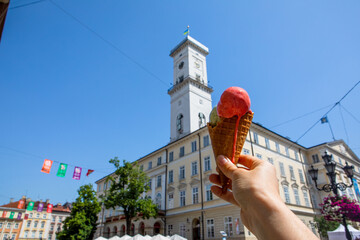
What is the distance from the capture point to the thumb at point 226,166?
204cm

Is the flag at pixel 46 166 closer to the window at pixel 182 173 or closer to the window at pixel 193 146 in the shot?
the window at pixel 182 173

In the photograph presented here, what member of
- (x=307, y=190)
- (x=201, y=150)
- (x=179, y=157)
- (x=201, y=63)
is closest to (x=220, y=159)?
(x=201, y=150)

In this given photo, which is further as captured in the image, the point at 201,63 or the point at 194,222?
the point at 201,63

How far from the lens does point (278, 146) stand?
33.2 meters

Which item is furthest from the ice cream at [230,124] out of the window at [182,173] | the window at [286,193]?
the window at [286,193]

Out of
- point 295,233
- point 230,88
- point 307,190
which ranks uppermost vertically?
point 307,190

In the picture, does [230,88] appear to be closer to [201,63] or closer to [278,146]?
[278,146]

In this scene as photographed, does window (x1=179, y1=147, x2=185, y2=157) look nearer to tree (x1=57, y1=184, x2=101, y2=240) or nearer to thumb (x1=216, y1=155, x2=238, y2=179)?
tree (x1=57, y1=184, x2=101, y2=240)

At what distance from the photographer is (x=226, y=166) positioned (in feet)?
7.08

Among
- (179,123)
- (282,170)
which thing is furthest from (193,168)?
(282,170)

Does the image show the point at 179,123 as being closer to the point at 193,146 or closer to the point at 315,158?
the point at 193,146

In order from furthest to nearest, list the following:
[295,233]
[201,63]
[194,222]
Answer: [201,63], [194,222], [295,233]

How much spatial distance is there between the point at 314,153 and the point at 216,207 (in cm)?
2208

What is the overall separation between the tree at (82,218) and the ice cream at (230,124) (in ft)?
103
